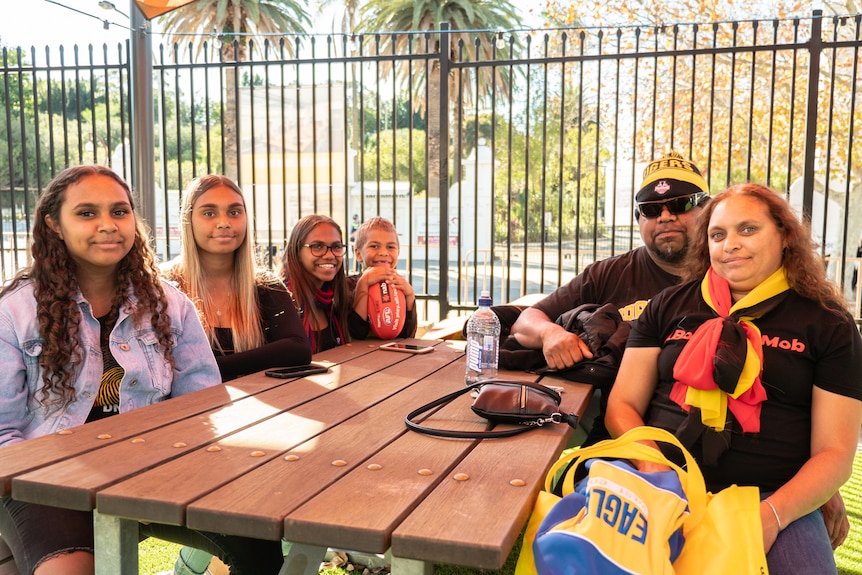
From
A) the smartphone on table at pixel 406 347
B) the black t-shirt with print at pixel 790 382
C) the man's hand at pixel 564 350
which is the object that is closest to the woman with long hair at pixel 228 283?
the smartphone on table at pixel 406 347

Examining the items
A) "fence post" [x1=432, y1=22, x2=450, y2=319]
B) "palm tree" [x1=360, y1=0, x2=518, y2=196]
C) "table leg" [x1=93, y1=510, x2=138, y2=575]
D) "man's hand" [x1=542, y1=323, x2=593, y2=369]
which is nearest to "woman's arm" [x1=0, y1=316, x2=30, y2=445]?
"table leg" [x1=93, y1=510, x2=138, y2=575]

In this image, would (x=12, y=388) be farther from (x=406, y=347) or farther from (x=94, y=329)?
(x=406, y=347)

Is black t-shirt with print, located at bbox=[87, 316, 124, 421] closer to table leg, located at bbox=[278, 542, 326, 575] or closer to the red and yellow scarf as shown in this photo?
table leg, located at bbox=[278, 542, 326, 575]

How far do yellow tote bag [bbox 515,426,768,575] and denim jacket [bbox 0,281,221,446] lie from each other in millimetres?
1492

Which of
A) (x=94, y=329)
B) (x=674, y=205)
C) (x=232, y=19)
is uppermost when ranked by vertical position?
(x=232, y=19)

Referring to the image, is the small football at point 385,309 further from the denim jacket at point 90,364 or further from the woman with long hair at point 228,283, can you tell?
the denim jacket at point 90,364

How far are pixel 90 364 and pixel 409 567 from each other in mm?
1524

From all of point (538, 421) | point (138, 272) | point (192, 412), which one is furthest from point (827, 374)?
point (138, 272)

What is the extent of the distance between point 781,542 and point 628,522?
0.71 meters

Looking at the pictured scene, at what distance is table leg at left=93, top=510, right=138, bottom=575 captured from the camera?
162cm

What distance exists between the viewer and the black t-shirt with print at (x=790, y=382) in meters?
2.19

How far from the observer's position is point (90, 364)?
2.44 m

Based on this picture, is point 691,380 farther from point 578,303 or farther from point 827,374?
point 578,303

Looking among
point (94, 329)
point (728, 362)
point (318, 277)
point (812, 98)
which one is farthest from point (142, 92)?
point (812, 98)
